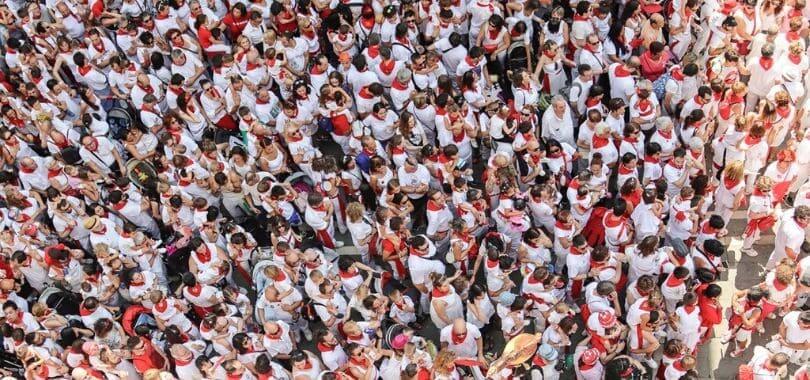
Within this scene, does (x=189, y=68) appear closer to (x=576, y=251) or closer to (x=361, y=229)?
(x=361, y=229)

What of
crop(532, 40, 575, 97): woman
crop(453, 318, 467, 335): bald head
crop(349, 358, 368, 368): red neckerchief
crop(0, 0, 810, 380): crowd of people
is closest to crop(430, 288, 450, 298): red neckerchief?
crop(0, 0, 810, 380): crowd of people

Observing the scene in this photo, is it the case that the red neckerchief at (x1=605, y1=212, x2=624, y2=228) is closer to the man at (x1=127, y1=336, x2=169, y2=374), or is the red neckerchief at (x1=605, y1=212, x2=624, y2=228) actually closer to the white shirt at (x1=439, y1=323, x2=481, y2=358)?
the white shirt at (x1=439, y1=323, x2=481, y2=358)

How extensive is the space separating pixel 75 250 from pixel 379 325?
4459 millimetres

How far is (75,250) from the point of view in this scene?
11.4m

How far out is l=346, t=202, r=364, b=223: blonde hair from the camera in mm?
10680

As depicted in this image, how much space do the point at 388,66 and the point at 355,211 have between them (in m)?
2.90

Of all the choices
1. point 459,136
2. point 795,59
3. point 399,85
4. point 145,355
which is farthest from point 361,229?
point 795,59

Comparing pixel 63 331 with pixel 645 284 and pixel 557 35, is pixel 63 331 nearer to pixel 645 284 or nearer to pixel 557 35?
pixel 645 284

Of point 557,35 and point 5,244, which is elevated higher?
point 557,35

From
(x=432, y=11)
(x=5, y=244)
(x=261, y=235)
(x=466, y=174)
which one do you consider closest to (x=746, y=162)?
(x=466, y=174)

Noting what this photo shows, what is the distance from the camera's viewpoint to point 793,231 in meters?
10.1

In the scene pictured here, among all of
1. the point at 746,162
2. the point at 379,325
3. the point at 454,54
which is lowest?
the point at 379,325

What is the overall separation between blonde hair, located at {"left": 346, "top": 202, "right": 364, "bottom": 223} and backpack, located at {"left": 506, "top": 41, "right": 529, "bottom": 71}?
3.98m

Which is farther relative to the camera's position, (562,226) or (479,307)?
(562,226)
